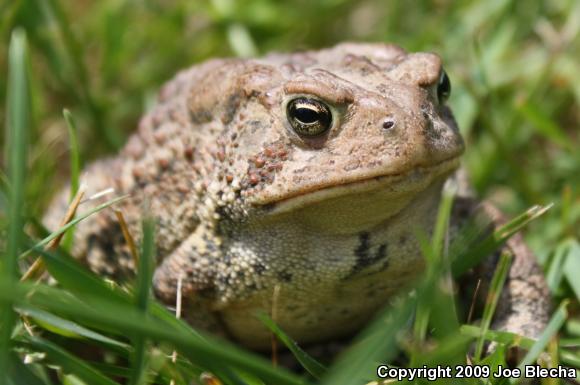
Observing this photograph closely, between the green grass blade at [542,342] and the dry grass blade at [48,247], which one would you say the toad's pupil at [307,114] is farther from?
the green grass blade at [542,342]

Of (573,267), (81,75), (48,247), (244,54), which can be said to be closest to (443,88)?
(573,267)

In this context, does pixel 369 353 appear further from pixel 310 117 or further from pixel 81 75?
pixel 81 75

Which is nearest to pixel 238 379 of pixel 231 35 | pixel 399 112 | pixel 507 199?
pixel 399 112

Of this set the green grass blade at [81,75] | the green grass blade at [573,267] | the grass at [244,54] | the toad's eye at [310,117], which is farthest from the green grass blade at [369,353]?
the green grass blade at [81,75]

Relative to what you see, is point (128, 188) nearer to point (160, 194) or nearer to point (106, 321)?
point (160, 194)

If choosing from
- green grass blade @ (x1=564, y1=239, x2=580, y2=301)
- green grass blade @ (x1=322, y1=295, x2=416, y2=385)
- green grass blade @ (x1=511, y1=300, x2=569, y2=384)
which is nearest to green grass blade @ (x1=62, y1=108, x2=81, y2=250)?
green grass blade @ (x1=322, y1=295, x2=416, y2=385)

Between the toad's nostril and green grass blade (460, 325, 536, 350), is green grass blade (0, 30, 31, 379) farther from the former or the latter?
green grass blade (460, 325, 536, 350)

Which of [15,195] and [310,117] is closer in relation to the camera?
[15,195]

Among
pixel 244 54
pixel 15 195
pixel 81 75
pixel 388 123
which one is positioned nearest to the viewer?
pixel 15 195
